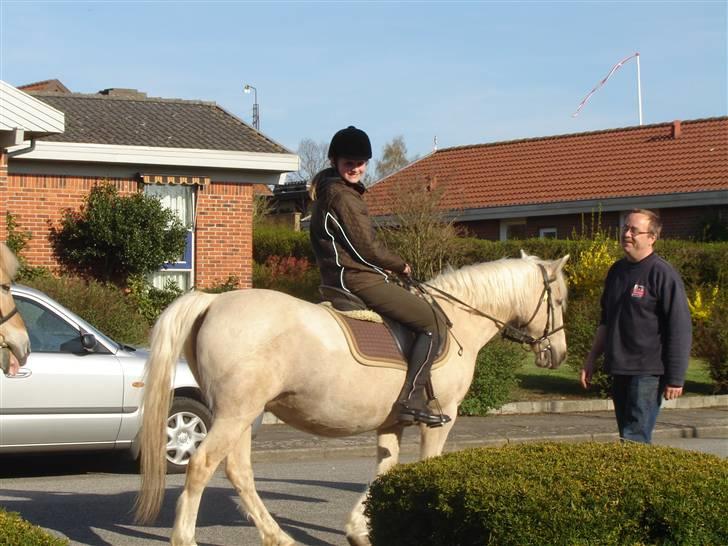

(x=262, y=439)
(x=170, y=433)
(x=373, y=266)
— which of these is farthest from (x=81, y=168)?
(x=373, y=266)

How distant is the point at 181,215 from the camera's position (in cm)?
2406

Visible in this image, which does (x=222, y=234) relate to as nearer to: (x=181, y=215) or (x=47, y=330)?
(x=181, y=215)

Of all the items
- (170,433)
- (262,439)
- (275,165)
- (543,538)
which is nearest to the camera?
(543,538)

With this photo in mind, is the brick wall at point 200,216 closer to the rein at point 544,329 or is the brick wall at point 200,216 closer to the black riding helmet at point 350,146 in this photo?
the rein at point 544,329

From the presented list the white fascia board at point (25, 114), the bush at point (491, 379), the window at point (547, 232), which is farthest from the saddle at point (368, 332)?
the window at point (547, 232)

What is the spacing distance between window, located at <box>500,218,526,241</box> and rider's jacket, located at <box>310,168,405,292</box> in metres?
29.0

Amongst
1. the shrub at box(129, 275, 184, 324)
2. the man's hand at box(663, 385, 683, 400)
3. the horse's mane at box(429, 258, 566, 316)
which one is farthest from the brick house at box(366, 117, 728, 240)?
the man's hand at box(663, 385, 683, 400)

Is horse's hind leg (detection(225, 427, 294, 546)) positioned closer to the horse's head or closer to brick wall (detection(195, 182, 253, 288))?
the horse's head

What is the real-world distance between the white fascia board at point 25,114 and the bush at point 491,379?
8.90 metres

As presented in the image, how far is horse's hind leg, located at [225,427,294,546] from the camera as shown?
7.34m

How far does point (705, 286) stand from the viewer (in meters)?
25.3

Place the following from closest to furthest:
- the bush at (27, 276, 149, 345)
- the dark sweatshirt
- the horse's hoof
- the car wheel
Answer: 1. the dark sweatshirt
2. the horse's hoof
3. the car wheel
4. the bush at (27, 276, 149, 345)

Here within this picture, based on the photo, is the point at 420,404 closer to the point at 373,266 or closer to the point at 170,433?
the point at 373,266

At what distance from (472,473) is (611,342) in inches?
98.7
